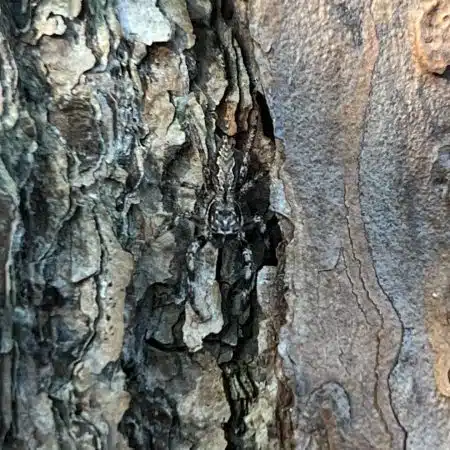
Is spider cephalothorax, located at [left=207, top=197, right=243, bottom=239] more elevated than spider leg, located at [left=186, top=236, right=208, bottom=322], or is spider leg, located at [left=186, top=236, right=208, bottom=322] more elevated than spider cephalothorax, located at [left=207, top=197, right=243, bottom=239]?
spider cephalothorax, located at [left=207, top=197, right=243, bottom=239]

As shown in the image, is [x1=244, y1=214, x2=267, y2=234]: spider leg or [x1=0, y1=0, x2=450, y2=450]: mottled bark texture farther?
[x1=244, y1=214, x2=267, y2=234]: spider leg

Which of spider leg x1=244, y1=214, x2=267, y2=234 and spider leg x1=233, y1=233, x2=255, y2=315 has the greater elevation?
spider leg x1=244, y1=214, x2=267, y2=234

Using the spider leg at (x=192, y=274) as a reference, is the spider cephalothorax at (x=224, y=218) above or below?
above

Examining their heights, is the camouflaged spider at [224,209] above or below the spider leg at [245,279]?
above

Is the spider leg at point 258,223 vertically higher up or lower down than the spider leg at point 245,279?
higher up

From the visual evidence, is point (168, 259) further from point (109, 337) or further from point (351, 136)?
point (351, 136)

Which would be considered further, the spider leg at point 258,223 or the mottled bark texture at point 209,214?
the spider leg at point 258,223
